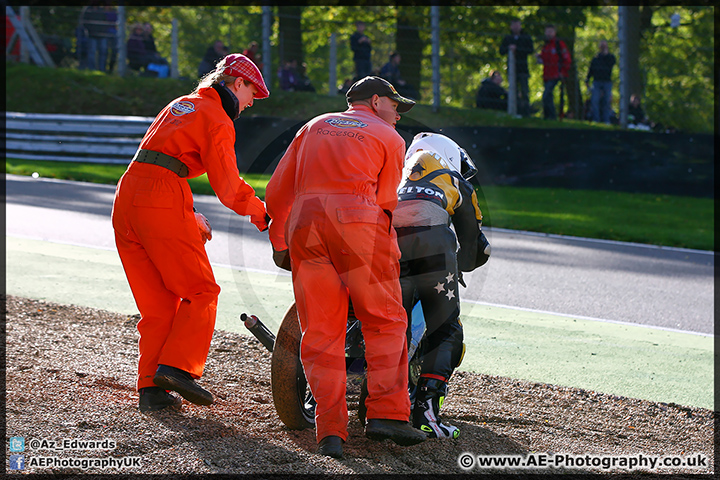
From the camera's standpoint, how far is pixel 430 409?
4.04 metres

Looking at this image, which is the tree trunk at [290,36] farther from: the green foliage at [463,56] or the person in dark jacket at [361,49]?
the person in dark jacket at [361,49]

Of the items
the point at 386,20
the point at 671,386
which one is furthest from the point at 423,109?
the point at 671,386

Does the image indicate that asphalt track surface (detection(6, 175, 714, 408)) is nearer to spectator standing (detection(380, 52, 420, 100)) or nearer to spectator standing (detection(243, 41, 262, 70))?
spectator standing (detection(380, 52, 420, 100))

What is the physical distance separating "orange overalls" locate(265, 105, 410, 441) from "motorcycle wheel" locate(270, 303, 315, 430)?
11.9 inches

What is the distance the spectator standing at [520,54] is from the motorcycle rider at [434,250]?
12.1m

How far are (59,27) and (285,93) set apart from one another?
7221mm

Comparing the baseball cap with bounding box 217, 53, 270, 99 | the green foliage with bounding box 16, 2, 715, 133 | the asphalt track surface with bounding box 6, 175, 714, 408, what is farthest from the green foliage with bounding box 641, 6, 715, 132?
the baseball cap with bounding box 217, 53, 270, 99

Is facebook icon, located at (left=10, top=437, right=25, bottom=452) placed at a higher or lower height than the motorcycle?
lower

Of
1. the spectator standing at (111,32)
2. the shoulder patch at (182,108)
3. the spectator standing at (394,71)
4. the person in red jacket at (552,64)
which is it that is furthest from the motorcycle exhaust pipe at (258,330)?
the spectator standing at (111,32)

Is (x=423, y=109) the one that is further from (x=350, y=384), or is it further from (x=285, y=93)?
(x=350, y=384)

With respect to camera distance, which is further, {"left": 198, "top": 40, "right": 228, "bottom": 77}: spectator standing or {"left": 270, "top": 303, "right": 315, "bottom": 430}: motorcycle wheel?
{"left": 198, "top": 40, "right": 228, "bottom": 77}: spectator standing

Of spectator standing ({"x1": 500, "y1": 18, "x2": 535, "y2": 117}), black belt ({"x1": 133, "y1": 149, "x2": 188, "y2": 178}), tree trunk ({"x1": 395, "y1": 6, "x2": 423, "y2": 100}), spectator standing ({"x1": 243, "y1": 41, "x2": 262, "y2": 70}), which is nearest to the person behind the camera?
black belt ({"x1": 133, "y1": 149, "x2": 188, "y2": 178})

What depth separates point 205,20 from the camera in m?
36.8

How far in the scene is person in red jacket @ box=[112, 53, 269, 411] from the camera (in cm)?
402
